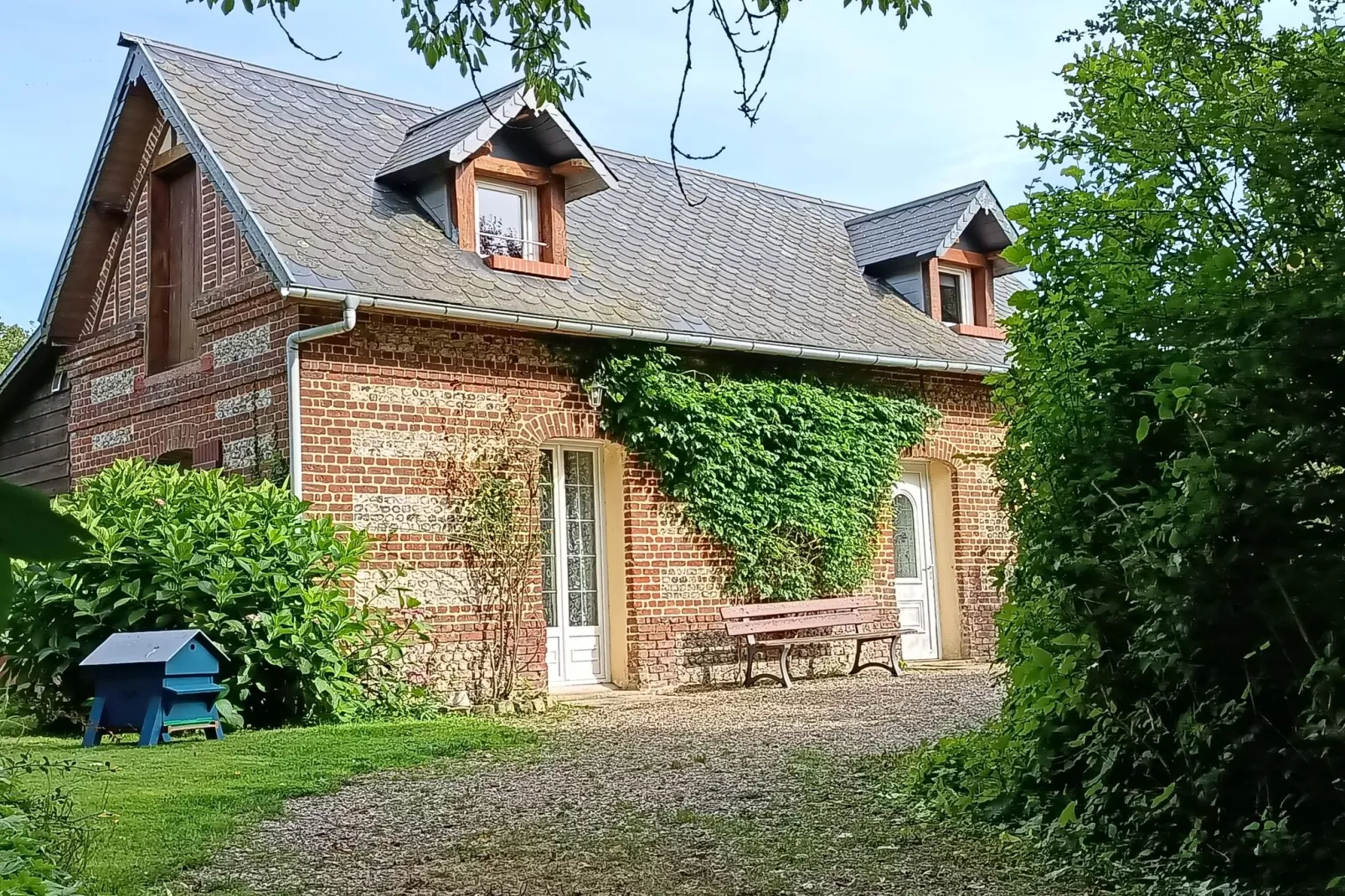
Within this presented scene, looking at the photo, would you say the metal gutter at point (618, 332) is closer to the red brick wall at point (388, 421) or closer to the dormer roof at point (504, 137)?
the red brick wall at point (388, 421)

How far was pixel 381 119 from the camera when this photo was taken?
13344mm

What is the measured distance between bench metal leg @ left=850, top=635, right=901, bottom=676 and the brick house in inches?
29.9

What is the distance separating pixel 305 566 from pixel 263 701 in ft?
3.17

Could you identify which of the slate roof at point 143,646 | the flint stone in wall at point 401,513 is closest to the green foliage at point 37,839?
the slate roof at point 143,646

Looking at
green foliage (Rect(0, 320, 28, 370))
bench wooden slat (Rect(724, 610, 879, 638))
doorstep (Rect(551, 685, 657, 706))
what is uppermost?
green foliage (Rect(0, 320, 28, 370))

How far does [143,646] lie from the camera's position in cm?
779

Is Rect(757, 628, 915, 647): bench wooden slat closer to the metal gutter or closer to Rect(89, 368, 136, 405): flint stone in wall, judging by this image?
the metal gutter

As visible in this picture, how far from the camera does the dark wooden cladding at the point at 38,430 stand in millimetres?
13578

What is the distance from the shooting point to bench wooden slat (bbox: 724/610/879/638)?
1188cm

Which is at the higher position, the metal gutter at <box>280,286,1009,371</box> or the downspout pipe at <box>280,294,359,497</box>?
the metal gutter at <box>280,286,1009,371</box>

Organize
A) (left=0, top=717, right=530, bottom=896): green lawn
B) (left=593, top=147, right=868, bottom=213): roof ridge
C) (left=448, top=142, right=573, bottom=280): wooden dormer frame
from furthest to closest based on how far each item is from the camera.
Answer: (left=593, top=147, right=868, bottom=213): roof ridge
(left=448, top=142, right=573, bottom=280): wooden dormer frame
(left=0, top=717, right=530, bottom=896): green lawn

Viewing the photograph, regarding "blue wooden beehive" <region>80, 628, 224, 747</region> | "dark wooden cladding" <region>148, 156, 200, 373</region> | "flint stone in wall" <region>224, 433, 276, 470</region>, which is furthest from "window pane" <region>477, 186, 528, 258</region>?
"blue wooden beehive" <region>80, 628, 224, 747</region>

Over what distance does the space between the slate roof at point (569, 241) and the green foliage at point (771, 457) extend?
0.50m

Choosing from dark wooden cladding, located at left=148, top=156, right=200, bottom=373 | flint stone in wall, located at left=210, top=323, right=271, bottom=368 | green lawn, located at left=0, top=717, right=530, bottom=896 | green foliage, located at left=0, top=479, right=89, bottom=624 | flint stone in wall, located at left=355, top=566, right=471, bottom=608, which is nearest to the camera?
green foliage, located at left=0, top=479, right=89, bottom=624
